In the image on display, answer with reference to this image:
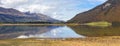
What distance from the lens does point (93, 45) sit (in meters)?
36.6

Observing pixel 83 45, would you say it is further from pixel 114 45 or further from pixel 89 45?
pixel 114 45

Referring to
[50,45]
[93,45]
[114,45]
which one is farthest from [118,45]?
[50,45]

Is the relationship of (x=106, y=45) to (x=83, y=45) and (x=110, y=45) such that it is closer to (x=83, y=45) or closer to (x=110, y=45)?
(x=110, y=45)

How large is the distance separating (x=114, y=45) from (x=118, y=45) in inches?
18.0

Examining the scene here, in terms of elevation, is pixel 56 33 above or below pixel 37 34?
below

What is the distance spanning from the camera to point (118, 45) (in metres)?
36.3

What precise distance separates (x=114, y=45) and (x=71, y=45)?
4.96 meters

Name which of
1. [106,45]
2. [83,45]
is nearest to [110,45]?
[106,45]

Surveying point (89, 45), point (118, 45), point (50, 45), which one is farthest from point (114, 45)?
point (50, 45)

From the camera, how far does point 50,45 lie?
35969mm

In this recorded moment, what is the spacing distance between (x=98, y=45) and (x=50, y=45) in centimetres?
558

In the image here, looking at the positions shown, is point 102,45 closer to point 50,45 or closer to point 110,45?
point 110,45

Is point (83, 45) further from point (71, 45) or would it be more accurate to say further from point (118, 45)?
point (118, 45)

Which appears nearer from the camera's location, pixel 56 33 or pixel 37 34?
pixel 37 34
